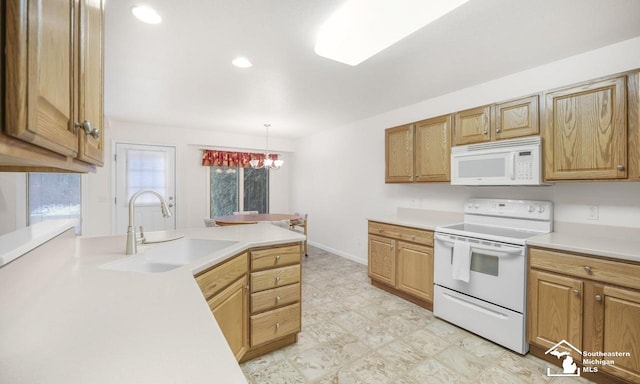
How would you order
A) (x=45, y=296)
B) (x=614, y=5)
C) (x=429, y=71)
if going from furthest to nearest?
1. (x=429, y=71)
2. (x=614, y=5)
3. (x=45, y=296)

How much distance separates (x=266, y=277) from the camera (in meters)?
1.93

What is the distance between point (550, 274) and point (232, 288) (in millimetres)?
2229

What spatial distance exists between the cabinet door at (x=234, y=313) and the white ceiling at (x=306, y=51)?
1.77 metres

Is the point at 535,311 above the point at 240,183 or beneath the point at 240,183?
beneath

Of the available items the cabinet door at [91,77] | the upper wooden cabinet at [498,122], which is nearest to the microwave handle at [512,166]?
the upper wooden cabinet at [498,122]

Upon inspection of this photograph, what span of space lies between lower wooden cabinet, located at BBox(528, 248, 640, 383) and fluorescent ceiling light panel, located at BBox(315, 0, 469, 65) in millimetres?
1869

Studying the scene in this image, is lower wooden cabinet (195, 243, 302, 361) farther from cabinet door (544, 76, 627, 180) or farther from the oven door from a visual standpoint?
cabinet door (544, 76, 627, 180)

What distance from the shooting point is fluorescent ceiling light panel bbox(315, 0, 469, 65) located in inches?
64.6

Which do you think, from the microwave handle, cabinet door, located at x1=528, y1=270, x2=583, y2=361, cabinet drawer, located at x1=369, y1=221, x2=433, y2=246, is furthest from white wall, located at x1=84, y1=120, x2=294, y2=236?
cabinet door, located at x1=528, y1=270, x2=583, y2=361

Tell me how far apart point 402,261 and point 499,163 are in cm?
140

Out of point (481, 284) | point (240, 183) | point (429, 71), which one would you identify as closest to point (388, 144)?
point (429, 71)

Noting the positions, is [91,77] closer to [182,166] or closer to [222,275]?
[222,275]

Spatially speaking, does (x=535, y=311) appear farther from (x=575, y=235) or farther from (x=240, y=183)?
(x=240, y=183)

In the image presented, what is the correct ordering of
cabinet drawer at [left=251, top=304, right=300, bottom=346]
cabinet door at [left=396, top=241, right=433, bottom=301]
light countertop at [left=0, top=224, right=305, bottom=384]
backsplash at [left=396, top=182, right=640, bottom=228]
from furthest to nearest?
cabinet door at [left=396, top=241, right=433, bottom=301]
backsplash at [left=396, top=182, right=640, bottom=228]
cabinet drawer at [left=251, top=304, right=300, bottom=346]
light countertop at [left=0, top=224, right=305, bottom=384]
